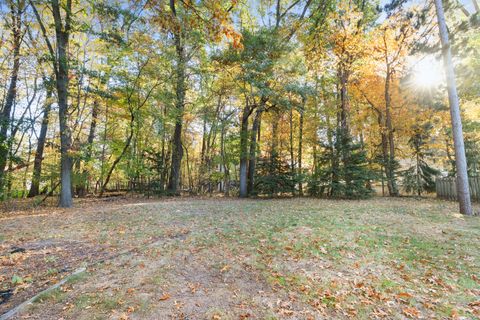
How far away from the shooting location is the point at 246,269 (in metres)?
3.65

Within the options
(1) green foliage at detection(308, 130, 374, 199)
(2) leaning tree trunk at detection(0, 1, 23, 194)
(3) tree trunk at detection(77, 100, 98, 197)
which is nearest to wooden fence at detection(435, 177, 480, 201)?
(1) green foliage at detection(308, 130, 374, 199)

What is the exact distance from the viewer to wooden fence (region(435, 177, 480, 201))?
9680 mm

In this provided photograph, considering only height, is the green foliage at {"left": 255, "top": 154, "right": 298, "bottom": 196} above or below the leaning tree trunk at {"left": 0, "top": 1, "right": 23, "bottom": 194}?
below

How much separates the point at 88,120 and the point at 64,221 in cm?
1065

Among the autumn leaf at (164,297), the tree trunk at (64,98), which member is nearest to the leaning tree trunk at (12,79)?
the tree trunk at (64,98)

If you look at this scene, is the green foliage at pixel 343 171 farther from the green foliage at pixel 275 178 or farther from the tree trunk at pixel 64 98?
the tree trunk at pixel 64 98

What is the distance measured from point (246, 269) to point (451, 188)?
40.1 feet

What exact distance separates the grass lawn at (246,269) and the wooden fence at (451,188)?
4993 millimetres

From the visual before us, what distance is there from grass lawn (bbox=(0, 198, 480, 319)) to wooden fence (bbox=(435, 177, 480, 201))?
197 inches

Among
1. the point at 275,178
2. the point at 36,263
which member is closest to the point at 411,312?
the point at 36,263

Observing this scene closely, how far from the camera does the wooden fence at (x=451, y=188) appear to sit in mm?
9680

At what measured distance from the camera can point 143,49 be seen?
34.9 feet

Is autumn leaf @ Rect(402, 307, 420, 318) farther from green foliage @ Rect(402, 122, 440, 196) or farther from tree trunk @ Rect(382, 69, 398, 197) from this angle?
green foliage @ Rect(402, 122, 440, 196)

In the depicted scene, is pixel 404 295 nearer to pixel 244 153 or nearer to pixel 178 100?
pixel 244 153
